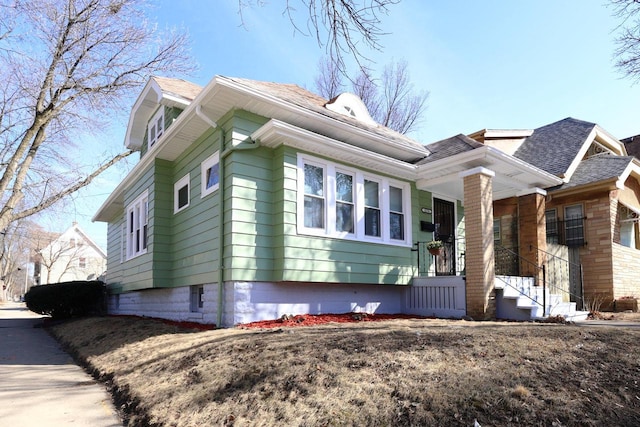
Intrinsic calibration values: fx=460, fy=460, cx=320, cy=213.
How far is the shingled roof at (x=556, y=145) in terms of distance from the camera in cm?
1305

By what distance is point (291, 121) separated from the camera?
8.83 metres

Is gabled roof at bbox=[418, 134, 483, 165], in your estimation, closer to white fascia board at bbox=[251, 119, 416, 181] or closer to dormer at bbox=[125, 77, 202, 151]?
white fascia board at bbox=[251, 119, 416, 181]

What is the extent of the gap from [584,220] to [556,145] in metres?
2.83

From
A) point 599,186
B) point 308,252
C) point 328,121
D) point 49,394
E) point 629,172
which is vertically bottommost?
point 49,394

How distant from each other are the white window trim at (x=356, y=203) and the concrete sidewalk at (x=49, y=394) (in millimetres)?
4117

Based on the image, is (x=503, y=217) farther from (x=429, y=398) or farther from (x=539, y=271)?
(x=429, y=398)

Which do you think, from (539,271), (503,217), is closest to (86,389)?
(539,271)

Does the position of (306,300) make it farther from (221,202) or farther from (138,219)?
(138,219)

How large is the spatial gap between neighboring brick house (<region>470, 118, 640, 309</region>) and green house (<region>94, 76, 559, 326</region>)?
4.26 ft

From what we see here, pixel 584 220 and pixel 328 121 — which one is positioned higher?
pixel 328 121

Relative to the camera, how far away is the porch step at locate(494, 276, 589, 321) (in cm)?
848

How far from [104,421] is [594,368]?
448 cm

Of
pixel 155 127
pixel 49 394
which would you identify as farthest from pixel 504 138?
pixel 49 394

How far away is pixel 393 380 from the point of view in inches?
148
